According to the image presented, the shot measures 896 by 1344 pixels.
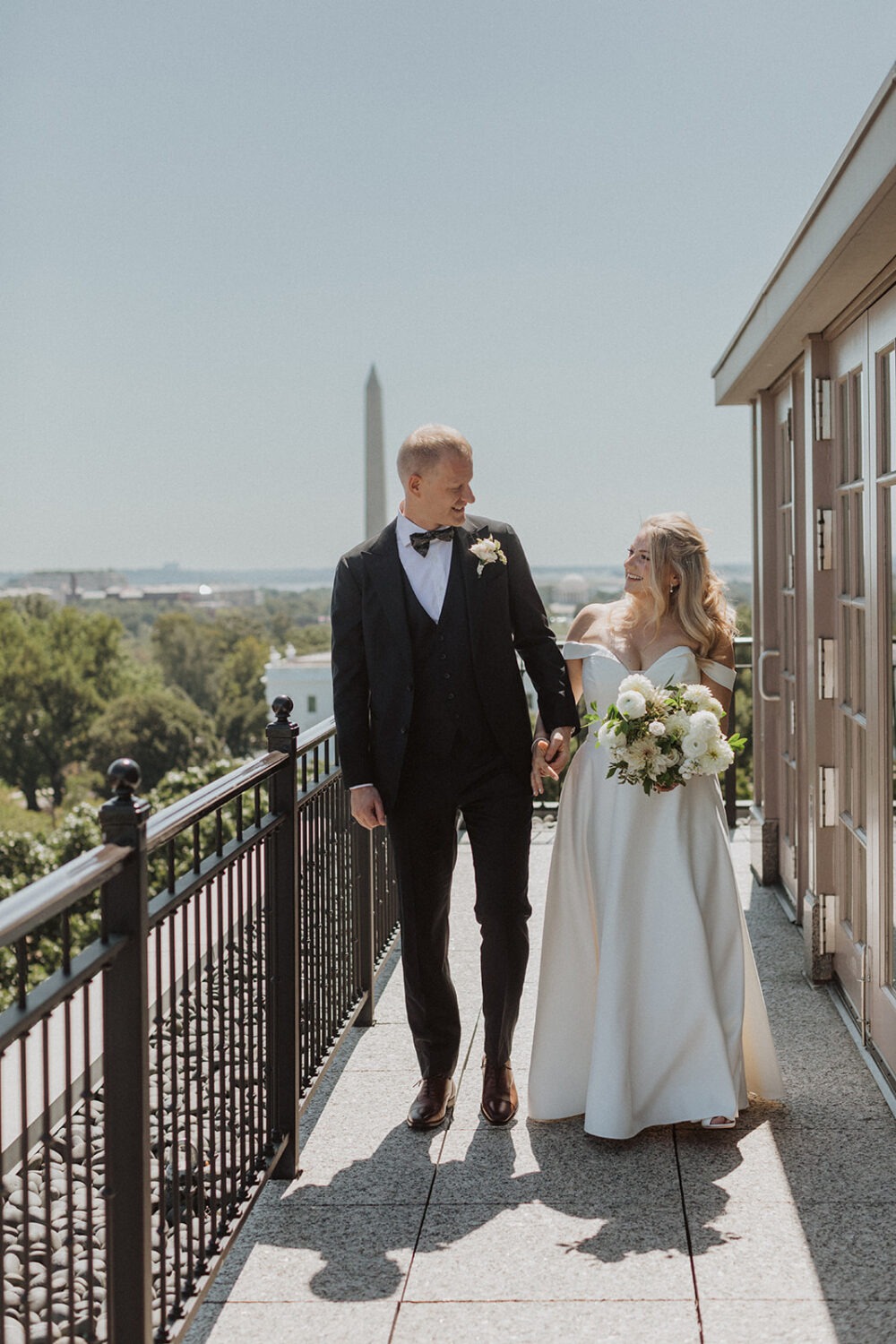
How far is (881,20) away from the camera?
98.1ft

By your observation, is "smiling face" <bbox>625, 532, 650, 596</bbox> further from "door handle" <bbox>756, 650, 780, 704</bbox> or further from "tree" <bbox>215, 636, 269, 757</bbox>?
"tree" <bbox>215, 636, 269, 757</bbox>

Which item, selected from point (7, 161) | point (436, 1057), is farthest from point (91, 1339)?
point (7, 161)

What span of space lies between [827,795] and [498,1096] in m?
1.71

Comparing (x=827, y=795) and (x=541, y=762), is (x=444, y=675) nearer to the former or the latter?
(x=541, y=762)

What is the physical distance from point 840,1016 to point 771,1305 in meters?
1.81

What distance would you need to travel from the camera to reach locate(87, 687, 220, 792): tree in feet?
223

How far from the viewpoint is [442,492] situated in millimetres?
A: 3180

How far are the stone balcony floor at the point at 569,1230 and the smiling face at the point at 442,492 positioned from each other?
1.50 meters

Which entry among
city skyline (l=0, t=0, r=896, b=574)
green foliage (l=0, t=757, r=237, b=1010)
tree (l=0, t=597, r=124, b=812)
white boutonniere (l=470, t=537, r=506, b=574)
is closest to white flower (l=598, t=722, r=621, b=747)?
white boutonniere (l=470, t=537, r=506, b=574)

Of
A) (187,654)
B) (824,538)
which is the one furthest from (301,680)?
(824,538)

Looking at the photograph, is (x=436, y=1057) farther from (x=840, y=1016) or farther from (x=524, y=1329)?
(x=840, y=1016)

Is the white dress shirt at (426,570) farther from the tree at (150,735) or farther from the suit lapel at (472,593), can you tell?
the tree at (150,735)

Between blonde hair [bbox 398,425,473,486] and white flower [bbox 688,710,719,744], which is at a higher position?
blonde hair [bbox 398,425,473,486]

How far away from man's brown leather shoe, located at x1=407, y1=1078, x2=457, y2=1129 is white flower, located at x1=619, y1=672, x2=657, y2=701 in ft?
3.60
